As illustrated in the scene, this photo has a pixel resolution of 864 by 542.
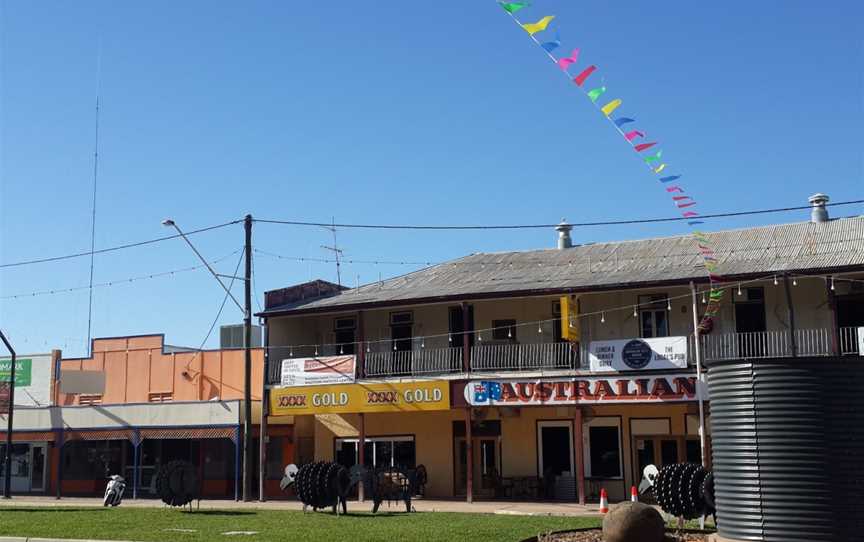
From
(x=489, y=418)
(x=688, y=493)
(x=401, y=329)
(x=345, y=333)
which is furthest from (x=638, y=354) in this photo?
(x=345, y=333)

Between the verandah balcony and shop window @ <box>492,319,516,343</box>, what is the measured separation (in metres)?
0.48

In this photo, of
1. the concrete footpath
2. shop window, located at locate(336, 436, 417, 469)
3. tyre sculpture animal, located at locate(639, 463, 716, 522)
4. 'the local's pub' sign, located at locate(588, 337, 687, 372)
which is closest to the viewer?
tyre sculpture animal, located at locate(639, 463, 716, 522)

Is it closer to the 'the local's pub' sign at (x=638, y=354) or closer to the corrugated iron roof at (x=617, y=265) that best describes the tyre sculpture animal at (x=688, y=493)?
the 'the local's pub' sign at (x=638, y=354)

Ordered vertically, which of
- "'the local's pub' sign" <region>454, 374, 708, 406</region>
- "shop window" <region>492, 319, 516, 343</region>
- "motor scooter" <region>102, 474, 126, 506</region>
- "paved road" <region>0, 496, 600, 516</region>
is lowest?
"paved road" <region>0, 496, 600, 516</region>

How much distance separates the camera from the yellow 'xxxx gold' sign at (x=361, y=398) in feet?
98.7

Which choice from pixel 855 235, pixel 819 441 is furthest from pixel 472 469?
pixel 819 441

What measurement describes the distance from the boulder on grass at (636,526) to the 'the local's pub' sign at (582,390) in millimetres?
13445

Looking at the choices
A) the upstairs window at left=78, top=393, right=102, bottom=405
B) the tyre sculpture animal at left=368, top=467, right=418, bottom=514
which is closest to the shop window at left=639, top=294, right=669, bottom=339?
the tyre sculpture animal at left=368, top=467, right=418, bottom=514

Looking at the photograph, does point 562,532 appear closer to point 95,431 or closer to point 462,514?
point 462,514

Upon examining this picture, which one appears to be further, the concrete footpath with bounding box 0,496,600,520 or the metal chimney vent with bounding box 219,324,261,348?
the metal chimney vent with bounding box 219,324,261,348

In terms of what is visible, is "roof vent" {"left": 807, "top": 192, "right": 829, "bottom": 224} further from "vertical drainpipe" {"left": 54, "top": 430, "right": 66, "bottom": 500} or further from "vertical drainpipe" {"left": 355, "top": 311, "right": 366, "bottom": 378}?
"vertical drainpipe" {"left": 54, "top": 430, "right": 66, "bottom": 500}

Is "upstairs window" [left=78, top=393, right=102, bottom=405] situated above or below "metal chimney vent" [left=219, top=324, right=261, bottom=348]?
below

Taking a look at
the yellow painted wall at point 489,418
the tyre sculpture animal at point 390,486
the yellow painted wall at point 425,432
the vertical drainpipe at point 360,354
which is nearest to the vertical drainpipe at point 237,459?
the yellow painted wall at point 489,418

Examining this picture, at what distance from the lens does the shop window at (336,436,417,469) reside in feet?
109
